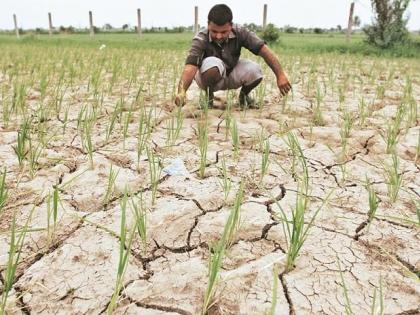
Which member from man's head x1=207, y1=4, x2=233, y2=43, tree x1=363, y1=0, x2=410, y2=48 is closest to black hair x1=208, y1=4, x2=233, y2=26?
man's head x1=207, y1=4, x2=233, y2=43

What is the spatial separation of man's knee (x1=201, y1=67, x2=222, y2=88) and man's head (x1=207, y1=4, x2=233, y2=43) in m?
0.22

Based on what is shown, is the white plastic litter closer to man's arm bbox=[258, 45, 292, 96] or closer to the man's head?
the man's head

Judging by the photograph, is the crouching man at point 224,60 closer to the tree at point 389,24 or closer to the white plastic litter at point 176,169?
the white plastic litter at point 176,169

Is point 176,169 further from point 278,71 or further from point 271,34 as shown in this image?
point 271,34

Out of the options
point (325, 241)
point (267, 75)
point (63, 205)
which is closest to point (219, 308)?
point (325, 241)

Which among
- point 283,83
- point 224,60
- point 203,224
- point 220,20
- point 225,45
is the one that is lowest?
point 203,224

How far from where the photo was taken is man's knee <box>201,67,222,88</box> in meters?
2.61

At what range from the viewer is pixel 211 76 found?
2641mm

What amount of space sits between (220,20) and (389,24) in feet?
32.2

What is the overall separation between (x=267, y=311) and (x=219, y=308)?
123 mm

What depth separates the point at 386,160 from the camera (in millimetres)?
1929

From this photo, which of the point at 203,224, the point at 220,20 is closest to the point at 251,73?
the point at 220,20

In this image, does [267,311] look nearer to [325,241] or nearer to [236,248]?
[236,248]

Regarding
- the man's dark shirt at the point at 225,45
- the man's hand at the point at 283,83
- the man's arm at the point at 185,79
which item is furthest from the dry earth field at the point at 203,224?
the man's dark shirt at the point at 225,45
